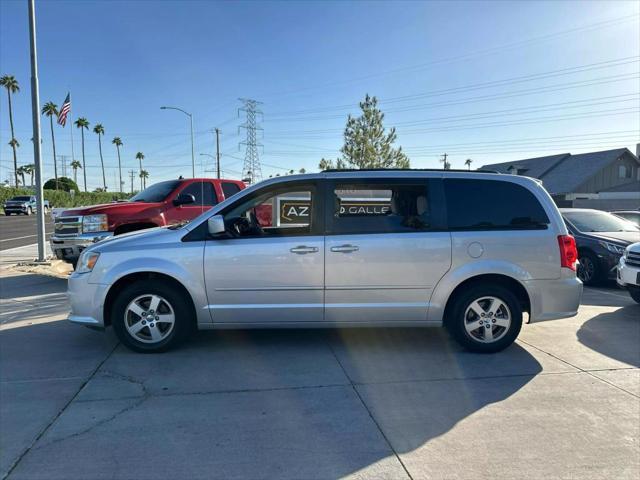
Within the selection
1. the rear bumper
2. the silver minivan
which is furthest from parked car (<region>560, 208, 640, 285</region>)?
the silver minivan

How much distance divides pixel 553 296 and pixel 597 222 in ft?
20.2

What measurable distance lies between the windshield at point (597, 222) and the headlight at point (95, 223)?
30.2 feet

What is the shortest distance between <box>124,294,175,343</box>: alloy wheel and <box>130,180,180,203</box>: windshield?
4.31 m

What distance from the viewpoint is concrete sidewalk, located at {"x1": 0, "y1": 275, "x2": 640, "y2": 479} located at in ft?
9.84

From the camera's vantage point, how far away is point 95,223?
8141mm

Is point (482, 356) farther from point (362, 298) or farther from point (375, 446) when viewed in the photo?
point (375, 446)

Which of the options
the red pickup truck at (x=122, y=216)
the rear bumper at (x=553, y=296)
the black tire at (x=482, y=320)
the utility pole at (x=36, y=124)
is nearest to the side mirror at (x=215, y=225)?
the black tire at (x=482, y=320)

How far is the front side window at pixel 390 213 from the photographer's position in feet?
16.1

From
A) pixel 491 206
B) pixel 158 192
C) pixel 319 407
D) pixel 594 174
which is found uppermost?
pixel 594 174

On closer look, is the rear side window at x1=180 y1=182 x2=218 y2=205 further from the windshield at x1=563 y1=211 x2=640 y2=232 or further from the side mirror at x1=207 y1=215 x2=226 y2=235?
the windshield at x1=563 y1=211 x2=640 y2=232

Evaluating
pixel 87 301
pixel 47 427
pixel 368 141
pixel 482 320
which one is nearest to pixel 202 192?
pixel 87 301

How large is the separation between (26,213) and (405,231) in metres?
47.4

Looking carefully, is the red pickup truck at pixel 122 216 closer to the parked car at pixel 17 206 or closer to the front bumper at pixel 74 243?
the front bumper at pixel 74 243

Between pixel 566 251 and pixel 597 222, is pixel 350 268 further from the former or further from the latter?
pixel 597 222
